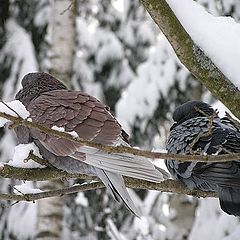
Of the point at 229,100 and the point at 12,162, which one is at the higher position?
the point at 229,100

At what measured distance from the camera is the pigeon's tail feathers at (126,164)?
1528 mm

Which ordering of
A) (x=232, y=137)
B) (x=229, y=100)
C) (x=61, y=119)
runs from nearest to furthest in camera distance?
1. (x=229, y=100)
2. (x=61, y=119)
3. (x=232, y=137)

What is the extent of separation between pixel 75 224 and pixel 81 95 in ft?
11.8

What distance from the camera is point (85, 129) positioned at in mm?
1802

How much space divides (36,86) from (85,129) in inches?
24.7

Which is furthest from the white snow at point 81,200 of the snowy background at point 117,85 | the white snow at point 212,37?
the white snow at point 212,37

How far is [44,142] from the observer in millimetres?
1887

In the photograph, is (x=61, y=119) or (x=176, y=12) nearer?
(x=176, y=12)

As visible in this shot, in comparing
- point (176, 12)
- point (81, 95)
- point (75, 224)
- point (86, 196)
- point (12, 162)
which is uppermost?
point (176, 12)

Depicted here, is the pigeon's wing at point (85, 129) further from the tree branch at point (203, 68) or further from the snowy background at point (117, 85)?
the snowy background at point (117, 85)

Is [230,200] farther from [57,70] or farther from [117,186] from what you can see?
[57,70]

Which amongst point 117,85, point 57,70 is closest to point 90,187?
point 57,70

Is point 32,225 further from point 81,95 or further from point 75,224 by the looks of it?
point 81,95

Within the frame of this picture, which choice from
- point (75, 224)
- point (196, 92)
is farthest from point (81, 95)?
point (75, 224)
